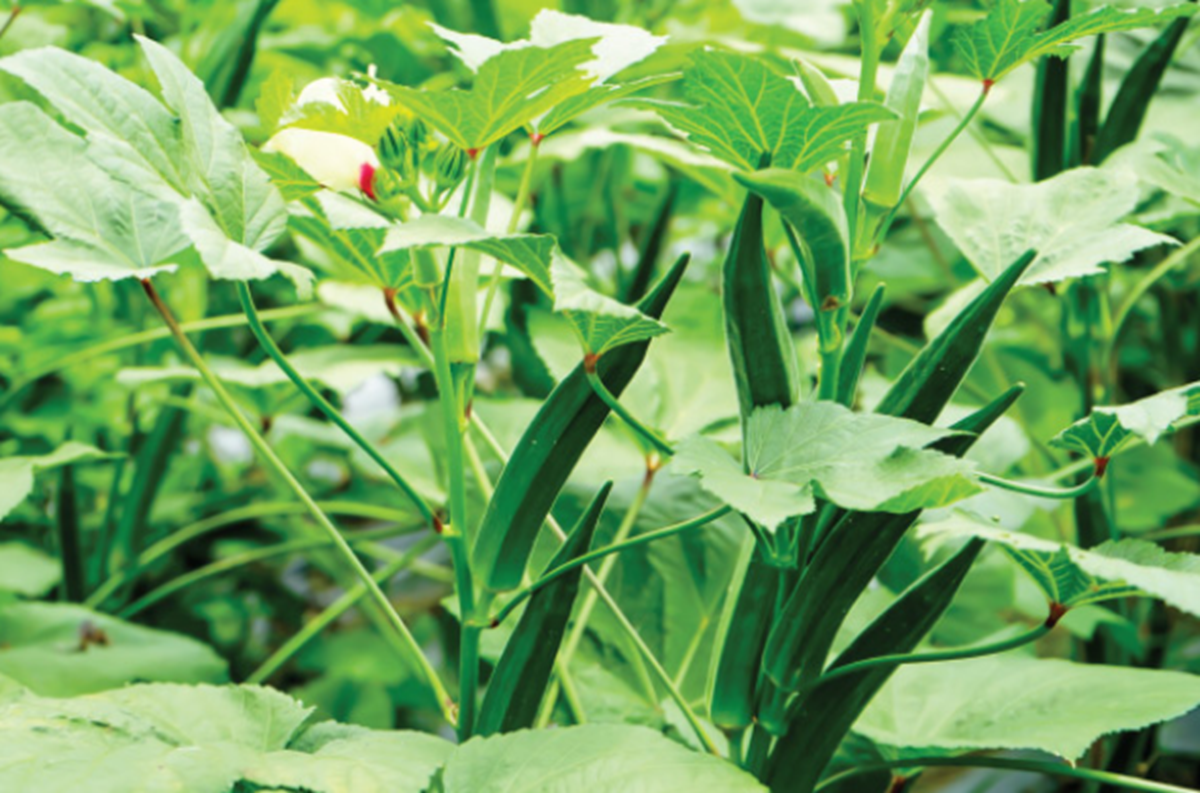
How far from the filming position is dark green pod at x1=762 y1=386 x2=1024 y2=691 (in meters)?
0.45

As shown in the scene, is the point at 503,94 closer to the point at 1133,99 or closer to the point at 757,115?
the point at 757,115

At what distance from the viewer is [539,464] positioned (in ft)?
1.51

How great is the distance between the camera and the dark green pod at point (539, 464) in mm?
458

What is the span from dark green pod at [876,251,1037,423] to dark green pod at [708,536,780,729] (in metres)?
0.09

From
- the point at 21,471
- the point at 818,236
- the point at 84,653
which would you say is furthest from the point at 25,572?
the point at 818,236

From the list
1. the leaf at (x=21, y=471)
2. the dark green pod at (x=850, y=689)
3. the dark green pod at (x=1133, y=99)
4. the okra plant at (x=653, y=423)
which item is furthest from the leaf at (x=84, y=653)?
the dark green pod at (x=1133, y=99)

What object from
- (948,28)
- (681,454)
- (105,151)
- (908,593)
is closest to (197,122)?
(105,151)

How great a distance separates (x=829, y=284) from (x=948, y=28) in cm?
99

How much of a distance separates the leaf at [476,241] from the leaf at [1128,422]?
0.68ft

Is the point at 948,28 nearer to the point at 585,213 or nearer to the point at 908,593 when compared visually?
the point at 585,213

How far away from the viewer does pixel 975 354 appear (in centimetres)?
45

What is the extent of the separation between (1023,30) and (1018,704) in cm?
32

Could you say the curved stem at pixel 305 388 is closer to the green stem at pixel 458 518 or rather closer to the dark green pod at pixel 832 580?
the green stem at pixel 458 518

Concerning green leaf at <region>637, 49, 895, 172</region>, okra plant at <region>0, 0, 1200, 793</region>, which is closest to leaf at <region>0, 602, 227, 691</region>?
okra plant at <region>0, 0, 1200, 793</region>
